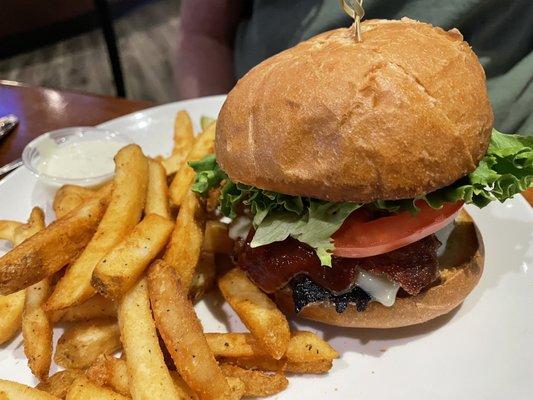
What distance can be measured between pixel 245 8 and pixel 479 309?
7.91 ft

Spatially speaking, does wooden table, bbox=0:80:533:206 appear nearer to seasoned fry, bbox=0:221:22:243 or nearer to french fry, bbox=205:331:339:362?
seasoned fry, bbox=0:221:22:243

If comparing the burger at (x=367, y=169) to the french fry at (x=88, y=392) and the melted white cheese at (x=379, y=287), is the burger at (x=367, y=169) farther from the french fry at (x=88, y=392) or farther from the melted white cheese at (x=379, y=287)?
the french fry at (x=88, y=392)

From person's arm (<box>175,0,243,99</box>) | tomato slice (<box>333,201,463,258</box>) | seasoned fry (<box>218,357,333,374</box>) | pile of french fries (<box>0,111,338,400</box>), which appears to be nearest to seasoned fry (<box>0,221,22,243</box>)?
pile of french fries (<box>0,111,338,400</box>)

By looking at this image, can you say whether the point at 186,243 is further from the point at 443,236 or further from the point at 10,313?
the point at 443,236

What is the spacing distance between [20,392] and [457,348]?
140 cm

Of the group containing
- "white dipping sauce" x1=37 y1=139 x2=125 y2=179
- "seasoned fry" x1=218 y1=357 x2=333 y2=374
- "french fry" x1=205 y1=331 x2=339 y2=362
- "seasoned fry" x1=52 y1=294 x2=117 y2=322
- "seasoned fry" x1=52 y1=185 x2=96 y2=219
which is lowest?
"seasoned fry" x1=218 y1=357 x2=333 y2=374

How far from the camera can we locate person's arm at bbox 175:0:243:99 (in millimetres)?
3559

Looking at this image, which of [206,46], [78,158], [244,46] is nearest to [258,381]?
[78,158]

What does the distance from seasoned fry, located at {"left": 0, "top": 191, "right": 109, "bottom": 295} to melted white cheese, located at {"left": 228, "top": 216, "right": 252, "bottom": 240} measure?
474 mm

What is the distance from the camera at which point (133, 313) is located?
1.71 m

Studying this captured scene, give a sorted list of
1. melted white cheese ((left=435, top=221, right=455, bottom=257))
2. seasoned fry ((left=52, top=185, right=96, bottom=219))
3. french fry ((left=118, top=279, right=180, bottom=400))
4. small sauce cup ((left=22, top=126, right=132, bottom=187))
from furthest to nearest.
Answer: small sauce cup ((left=22, top=126, right=132, bottom=187)) → seasoned fry ((left=52, top=185, right=96, bottom=219)) → melted white cheese ((left=435, top=221, right=455, bottom=257)) → french fry ((left=118, top=279, right=180, bottom=400))

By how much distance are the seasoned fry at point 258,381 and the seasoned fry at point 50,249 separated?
2.17ft

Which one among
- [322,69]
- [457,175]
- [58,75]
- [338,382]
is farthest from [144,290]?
[58,75]

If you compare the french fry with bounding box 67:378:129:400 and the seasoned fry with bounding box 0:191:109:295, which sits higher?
the seasoned fry with bounding box 0:191:109:295
